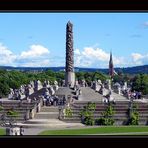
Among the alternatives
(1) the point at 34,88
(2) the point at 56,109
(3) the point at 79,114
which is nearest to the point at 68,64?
(1) the point at 34,88

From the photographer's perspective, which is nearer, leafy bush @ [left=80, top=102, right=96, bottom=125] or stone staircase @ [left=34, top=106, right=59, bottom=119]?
leafy bush @ [left=80, top=102, right=96, bottom=125]

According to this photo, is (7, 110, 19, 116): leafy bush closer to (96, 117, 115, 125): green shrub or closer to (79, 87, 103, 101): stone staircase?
(96, 117, 115, 125): green shrub

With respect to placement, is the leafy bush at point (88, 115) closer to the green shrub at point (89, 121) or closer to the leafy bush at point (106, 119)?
the green shrub at point (89, 121)

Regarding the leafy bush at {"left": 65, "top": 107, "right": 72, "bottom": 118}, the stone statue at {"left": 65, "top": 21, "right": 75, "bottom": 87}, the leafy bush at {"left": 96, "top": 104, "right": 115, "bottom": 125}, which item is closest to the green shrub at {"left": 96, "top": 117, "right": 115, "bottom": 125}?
the leafy bush at {"left": 96, "top": 104, "right": 115, "bottom": 125}

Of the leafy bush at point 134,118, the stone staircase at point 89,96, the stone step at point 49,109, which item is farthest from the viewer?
the stone staircase at point 89,96

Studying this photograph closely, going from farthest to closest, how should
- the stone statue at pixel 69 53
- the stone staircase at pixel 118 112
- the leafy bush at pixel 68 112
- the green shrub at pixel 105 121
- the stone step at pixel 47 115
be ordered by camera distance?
the stone statue at pixel 69 53
the leafy bush at pixel 68 112
the stone step at pixel 47 115
the stone staircase at pixel 118 112
the green shrub at pixel 105 121

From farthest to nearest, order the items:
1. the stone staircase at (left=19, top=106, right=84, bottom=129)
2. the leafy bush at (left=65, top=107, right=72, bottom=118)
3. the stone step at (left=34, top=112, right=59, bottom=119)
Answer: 1. the leafy bush at (left=65, top=107, right=72, bottom=118)
2. the stone step at (left=34, top=112, right=59, bottom=119)
3. the stone staircase at (left=19, top=106, right=84, bottom=129)

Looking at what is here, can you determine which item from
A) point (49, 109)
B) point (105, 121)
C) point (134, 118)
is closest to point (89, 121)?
point (105, 121)

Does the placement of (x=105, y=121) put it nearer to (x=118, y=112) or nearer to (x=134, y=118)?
(x=134, y=118)

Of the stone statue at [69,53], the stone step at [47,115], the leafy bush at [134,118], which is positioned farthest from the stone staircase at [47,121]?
the stone statue at [69,53]

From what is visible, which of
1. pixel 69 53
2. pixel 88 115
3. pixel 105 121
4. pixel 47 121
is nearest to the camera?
pixel 47 121

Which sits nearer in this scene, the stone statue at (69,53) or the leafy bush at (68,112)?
the leafy bush at (68,112)
